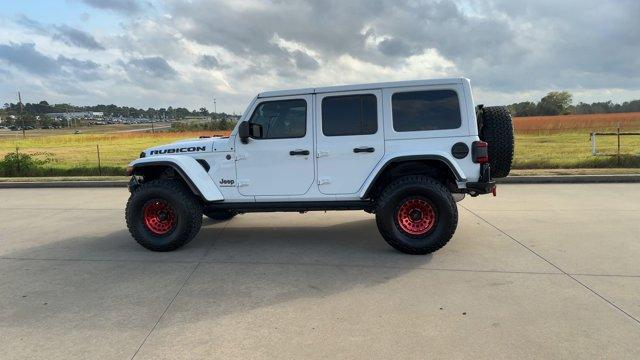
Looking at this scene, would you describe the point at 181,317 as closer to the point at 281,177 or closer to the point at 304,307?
the point at 304,307

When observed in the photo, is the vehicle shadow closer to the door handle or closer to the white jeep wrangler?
the white jeep wrangler

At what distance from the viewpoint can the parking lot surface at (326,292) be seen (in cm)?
330

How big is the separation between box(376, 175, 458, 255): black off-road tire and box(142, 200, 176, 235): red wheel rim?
2.59 m

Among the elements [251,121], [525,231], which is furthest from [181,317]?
[525,231]

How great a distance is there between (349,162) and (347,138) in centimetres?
28

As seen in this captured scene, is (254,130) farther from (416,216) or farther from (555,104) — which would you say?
(555,104)

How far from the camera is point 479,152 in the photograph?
5160 millimetres

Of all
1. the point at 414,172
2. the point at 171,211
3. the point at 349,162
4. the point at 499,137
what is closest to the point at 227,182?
the point at 171,211

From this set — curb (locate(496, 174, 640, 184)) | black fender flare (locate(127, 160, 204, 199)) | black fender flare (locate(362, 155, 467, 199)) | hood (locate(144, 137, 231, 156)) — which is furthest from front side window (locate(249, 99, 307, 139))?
curb (locate(496, 174, 640, 184))

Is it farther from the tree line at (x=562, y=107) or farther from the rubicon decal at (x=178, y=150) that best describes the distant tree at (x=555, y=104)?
the rubicon decal at (x=178, y=150)

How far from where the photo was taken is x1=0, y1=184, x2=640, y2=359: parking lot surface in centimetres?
330

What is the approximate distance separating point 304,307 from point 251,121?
2.52 metres

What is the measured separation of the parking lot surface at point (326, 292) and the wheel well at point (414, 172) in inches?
28.6

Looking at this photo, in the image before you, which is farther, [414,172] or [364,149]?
[414,172]
